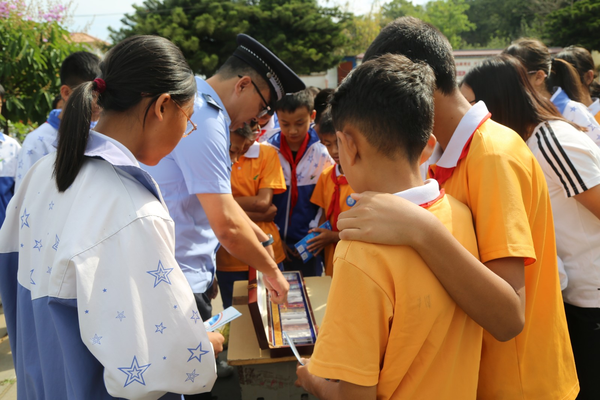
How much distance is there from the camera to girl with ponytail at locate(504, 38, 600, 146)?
2.71m

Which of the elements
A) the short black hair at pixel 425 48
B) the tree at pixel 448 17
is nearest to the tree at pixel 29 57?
the short black hair at pixel 425 48

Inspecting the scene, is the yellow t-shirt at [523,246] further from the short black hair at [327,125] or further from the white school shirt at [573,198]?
the short black hair at [327,125]

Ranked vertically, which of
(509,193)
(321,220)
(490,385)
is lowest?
(321,220)

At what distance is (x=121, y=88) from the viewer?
1.26m

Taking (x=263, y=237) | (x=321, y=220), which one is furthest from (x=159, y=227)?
(x=321, y=220)

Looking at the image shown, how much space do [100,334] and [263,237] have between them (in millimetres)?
1406

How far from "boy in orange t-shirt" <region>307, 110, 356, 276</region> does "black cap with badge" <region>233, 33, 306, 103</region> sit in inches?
34.5

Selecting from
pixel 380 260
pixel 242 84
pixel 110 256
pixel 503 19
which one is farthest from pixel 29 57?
pixel 503 19

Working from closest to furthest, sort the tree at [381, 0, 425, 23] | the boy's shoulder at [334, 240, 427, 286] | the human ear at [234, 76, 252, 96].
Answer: the boy's shoulder at [334, 240, 427, 286]
the human ear at [234, 76, 252, 96]
the tree at [381, 0, 425, 23]

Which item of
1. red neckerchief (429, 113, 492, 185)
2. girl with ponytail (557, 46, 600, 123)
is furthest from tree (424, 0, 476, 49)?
red neckerchief (429, 113, 492, 185)

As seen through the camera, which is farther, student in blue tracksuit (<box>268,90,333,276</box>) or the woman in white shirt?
student in blue tracksuit (<box>268,90,333,276</box>)

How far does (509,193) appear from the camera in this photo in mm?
1102

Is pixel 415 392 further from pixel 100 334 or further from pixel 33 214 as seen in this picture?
pixel 33 214

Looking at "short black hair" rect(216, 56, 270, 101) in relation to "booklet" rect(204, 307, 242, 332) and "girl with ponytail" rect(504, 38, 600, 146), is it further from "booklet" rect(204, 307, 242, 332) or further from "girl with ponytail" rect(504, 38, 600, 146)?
"girl with ponytail" rect(504, 38, 600, 146)
